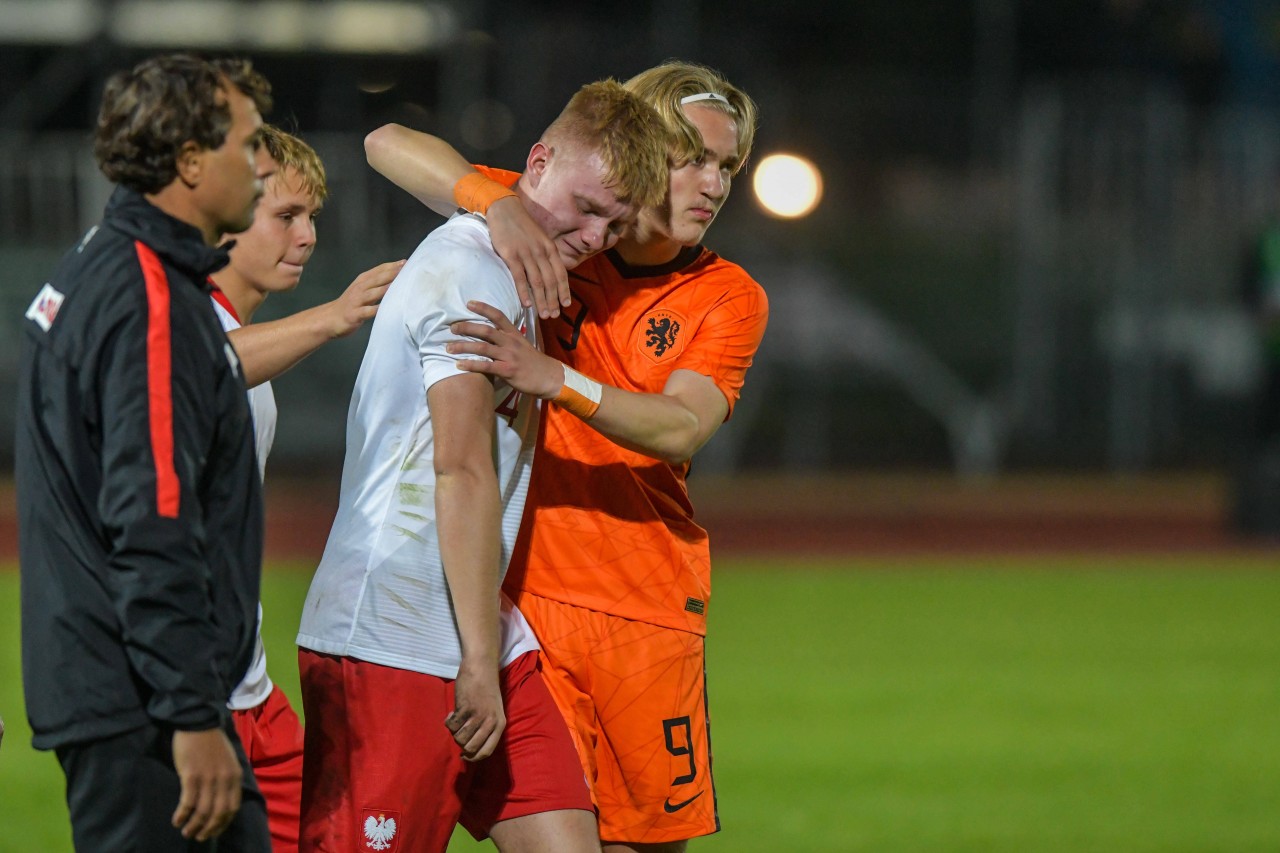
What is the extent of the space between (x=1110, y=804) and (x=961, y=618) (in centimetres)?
486

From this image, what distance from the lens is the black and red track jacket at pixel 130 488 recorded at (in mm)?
2396

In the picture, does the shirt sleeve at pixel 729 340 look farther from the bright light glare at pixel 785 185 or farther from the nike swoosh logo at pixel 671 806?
the bright light glare at pixel 785 185

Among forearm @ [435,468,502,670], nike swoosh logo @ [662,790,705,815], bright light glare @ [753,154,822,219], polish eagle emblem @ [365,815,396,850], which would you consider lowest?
nike swoosh logo @ [662,790,705,815]

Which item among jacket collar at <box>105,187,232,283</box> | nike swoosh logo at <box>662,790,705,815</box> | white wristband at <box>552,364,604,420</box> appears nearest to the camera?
jacket collar at <box>105,187,232,283</box>

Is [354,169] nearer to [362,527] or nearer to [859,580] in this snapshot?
[859,580]

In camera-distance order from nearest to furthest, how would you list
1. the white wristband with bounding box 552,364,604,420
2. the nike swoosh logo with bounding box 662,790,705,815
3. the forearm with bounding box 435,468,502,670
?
the forearm with bounding box 435,468,502,670
the white wristband with bounding box 552,364,604,420
the nike swoosh logo with bounding box 662,790,705,815

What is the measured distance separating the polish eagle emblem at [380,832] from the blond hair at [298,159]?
1492 mm

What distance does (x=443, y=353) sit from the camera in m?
3.09

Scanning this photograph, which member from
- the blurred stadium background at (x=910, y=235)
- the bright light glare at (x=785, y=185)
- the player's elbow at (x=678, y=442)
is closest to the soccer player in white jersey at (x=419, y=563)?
the player's elbow at (x=678, y=442)

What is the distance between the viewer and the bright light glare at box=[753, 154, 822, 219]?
1916cm

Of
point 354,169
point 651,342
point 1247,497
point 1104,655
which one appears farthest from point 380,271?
point 354,169

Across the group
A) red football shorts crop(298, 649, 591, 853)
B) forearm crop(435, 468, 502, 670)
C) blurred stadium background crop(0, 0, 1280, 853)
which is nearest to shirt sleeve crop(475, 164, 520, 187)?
forearm crop(435, 468, 502, 670)

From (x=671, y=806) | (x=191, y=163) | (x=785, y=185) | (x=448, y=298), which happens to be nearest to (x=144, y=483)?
(x=191, y=163)

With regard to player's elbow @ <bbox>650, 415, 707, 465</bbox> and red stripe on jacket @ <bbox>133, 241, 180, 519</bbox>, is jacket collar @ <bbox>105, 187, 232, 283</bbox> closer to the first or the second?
red stripe on jacket @ <bbox>133, 241, 180, 519</bbox>
